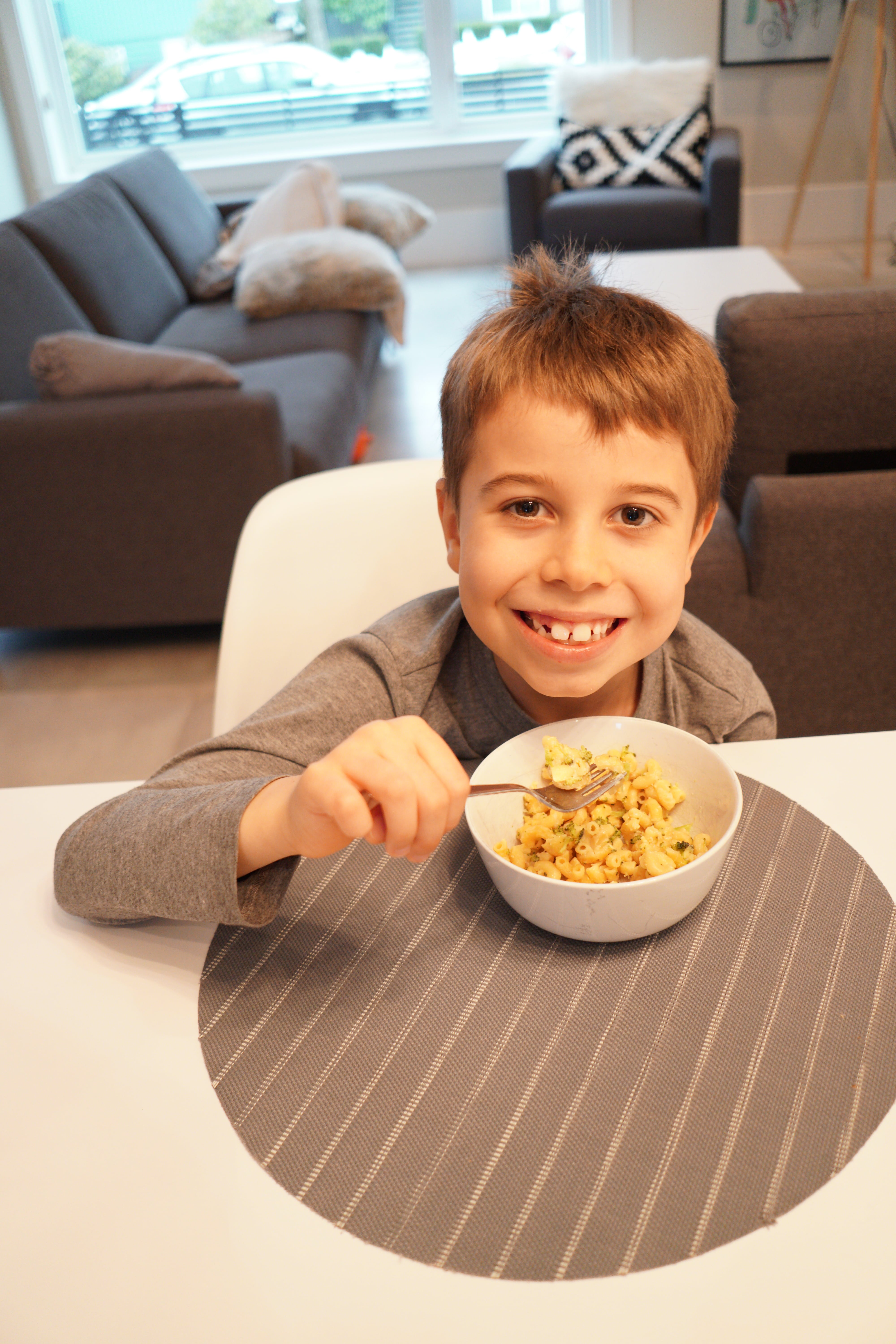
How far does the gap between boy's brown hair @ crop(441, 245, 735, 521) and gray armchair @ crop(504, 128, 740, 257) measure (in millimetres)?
3687

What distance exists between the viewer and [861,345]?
1503mm

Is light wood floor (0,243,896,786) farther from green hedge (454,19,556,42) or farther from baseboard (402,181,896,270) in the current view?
green hedge (454,19,556,42)

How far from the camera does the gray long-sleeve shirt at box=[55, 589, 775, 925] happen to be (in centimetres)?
64

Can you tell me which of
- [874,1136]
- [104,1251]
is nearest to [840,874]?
[874,1136]

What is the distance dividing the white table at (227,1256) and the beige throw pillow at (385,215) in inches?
155

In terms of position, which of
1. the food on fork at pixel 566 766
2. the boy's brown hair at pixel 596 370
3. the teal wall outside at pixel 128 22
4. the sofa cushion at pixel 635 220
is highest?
the teal wall outside at pixel 128 22

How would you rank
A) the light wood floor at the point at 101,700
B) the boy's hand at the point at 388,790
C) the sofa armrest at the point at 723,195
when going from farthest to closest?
1. the sofa armrest at the point at 723,195
2. the light wood floor at the point at 101,700
3. the boy's hand at the point at 388,790

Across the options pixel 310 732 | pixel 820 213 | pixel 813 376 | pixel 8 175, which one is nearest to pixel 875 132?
pixel 820 213

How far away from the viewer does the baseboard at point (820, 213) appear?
5.30 m

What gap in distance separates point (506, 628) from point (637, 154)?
459 centimetres

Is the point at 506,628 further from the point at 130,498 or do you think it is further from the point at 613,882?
the point at 130,498

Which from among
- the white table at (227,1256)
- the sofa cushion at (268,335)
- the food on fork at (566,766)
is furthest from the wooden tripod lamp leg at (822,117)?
the white table at (227,1256)

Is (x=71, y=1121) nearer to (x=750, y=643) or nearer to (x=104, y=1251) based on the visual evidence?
(x=104, y=1251)

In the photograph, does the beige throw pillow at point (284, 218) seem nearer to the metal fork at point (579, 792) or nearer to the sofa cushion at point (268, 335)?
the sofa cushion at point (268, 335)
